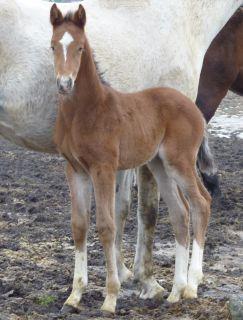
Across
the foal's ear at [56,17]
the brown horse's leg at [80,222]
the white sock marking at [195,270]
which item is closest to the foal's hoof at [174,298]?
the white sock marking at [195,270]

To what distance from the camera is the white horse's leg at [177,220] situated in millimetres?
5594

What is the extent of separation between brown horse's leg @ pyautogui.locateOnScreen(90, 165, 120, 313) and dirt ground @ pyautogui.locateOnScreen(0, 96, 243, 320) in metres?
0.14

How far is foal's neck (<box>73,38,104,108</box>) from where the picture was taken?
511cm

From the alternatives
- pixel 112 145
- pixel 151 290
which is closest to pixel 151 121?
pixel 112 145

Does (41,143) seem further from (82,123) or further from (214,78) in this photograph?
(214,78)

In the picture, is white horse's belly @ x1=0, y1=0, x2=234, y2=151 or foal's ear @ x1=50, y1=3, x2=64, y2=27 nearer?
foal's ear @ x1=50, y1=3, x2=64, y2=27

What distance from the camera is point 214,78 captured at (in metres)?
9.01

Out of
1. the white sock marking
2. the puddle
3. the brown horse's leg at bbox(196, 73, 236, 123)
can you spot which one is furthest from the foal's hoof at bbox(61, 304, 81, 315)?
the puddle

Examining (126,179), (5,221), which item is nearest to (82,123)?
(126,179)

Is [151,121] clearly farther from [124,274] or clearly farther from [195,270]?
[124,274]

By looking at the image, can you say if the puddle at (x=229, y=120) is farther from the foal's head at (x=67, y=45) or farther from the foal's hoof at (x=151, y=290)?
the foal's head at (x=67, y=45)

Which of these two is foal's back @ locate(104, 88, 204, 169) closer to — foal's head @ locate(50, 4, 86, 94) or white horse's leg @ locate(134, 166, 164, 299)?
foal's head @ locate(50, 4, 86, 94)

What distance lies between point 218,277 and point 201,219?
0.80 meters

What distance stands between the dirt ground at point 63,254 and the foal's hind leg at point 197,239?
0.37ft
